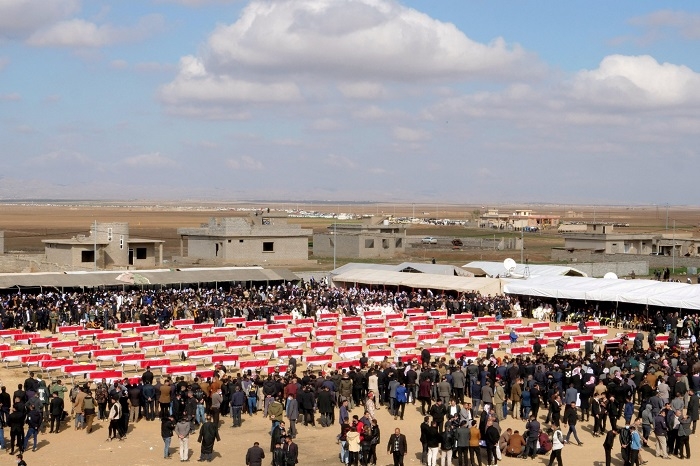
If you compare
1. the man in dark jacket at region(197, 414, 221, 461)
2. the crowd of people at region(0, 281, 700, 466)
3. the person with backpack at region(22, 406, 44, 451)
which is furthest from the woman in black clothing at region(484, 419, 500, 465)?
the person with backpack at region(22, 406, 44, 451)

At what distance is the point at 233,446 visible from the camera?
19.6 meters

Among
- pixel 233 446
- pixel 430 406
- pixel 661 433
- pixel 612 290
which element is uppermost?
pixel 612 290

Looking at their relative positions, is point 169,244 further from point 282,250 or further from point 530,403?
point 530,403

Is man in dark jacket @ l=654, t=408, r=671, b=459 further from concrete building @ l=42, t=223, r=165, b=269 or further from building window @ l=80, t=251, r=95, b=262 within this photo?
building window @ l=80, t=251, r=95, b=262

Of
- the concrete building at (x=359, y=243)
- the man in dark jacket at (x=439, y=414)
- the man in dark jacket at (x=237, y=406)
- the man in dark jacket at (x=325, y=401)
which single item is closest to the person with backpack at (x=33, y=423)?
the man in dark jacket at (x=237, y=406)

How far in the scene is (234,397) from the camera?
68.9 feet

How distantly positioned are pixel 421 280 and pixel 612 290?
10730 millimetres

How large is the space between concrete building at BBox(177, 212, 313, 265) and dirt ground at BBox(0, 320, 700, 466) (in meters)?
43.6

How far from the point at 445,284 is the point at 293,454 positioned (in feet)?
100

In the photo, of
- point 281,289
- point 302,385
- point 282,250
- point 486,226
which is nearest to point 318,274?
point 281,289

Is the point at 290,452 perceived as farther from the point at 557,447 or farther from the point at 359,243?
the point at 359,243

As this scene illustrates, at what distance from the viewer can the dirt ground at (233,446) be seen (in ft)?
60.6

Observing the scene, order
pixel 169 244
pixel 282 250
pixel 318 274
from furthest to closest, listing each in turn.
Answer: pixel 169 244
pixel 282 250
pixel 318 274

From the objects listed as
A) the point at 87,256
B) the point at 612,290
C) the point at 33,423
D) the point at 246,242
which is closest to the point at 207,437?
the point at 33,423
